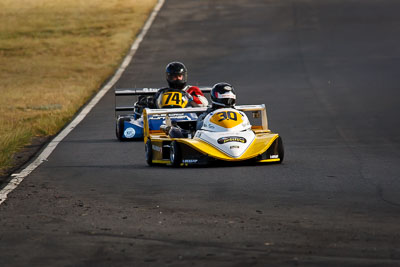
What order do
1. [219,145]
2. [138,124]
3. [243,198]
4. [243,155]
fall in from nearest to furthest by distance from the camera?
[243,198] → [243,155] → [219,145] → [138,124]

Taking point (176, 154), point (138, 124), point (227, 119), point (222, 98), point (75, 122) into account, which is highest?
point (222, 98)

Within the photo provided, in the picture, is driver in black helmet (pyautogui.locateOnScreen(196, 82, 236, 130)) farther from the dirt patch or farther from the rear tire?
the dirt patch

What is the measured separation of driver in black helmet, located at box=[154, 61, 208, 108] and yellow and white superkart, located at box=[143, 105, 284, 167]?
316cm

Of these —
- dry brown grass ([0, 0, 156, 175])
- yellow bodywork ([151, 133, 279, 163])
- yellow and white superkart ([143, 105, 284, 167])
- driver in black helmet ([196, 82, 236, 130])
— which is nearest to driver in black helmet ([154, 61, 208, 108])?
dry brown grass ([0, 0, 156, 175])

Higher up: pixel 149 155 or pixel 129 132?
pixel 149 155

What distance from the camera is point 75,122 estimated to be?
20.5m

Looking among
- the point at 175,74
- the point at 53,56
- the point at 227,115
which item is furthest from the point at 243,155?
the point at 53,56

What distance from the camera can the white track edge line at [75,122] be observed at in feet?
38.0

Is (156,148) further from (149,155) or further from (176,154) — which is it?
(176,154)

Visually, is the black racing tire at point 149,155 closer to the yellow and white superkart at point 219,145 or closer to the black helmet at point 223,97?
the yellow and white superkart at point 219,145

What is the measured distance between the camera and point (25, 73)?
1247 inches

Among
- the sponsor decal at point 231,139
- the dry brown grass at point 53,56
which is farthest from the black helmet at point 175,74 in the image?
the sponsor decal at point 231,139

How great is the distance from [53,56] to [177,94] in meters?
18.6

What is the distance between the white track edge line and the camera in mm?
11577
